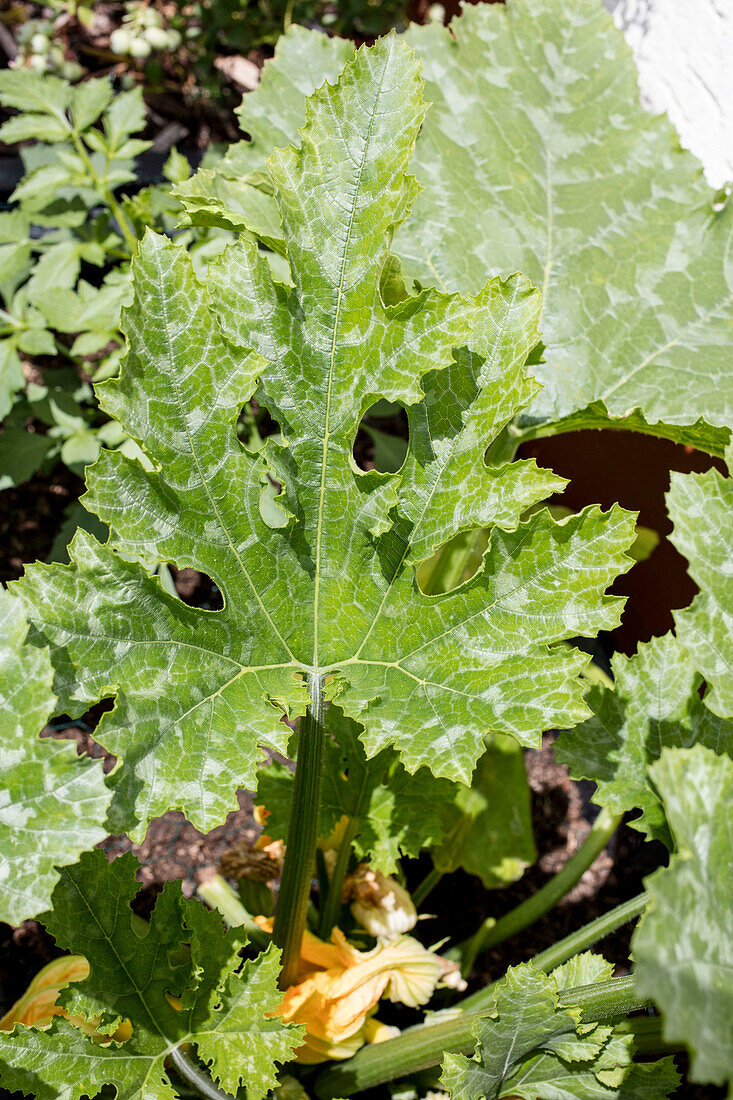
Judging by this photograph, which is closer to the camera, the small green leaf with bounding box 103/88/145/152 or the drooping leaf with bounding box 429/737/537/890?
the drooping leaf with bounding box 429/737/537/890

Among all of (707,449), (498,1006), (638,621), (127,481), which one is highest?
(707,449)

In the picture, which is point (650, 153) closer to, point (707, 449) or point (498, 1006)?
point (707, 449)

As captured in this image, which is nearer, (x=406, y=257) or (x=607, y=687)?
(x=607, y=687)

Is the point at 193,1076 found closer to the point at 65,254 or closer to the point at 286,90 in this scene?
the point at 286,90

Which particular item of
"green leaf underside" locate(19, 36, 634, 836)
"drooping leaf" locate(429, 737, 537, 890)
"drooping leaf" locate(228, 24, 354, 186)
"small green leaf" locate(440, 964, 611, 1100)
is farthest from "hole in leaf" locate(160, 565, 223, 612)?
"small green leaf" locate(440, 964, 611, 1100)

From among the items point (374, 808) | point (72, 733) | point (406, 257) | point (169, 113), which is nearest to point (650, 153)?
point (406, 257)

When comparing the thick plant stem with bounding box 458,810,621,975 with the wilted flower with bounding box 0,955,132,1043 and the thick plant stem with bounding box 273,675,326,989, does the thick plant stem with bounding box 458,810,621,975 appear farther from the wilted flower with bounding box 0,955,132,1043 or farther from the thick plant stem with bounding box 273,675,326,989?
the wilted flower with bounding box 0,955,132,1043
